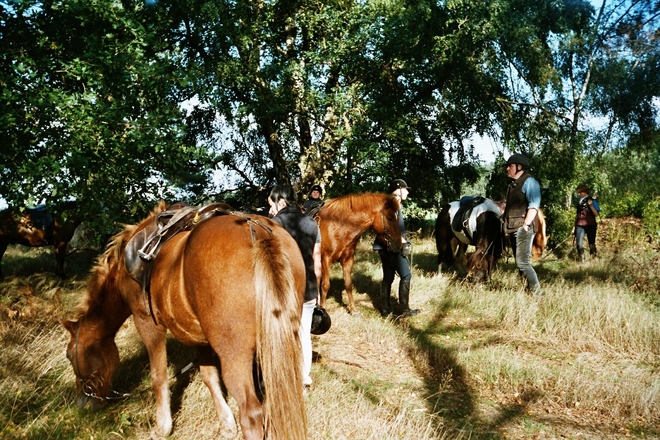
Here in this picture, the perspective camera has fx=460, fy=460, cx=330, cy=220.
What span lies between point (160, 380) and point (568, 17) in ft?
64.6

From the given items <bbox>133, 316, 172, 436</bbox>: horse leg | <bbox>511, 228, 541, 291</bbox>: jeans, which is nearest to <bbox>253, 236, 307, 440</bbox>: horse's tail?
<bbox>133, 316, 172, 436</bbox>: horse leg

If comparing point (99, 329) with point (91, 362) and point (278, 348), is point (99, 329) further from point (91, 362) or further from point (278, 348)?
point (278, 348)

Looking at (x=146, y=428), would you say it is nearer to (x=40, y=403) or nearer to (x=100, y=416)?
(x=100, y=416)

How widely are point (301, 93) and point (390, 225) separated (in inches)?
205

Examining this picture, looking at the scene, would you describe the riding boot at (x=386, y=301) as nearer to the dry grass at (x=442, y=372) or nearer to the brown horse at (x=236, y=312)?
the dry grass at (x=442, y=372)

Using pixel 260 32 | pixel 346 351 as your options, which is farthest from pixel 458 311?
pixel 260 32

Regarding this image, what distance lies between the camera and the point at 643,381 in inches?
178

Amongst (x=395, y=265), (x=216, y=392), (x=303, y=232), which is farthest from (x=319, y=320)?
(x=395, y=265)

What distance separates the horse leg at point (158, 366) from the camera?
3469 millimetres

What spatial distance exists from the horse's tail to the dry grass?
1014 mm

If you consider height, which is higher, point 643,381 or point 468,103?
point 468,103

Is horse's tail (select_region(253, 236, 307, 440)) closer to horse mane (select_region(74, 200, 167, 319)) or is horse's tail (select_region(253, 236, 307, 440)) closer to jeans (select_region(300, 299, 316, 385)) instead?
jeans (select_region(300, 299, 316, 385))

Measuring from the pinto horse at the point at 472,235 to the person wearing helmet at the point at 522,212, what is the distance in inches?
36.9

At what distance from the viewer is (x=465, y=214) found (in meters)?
9.26
